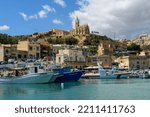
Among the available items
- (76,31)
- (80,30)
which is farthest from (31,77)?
(76,31)

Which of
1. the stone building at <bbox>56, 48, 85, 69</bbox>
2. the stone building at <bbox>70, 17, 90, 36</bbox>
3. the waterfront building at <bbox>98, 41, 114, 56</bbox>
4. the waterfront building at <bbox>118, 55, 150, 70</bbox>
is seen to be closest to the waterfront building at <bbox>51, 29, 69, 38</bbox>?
the stone building at <bbox>70, 17, 90, 36</bbox>

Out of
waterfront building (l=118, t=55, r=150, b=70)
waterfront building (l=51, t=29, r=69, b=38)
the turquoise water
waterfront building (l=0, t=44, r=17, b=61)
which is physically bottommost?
the turquoise water

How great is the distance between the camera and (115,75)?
61250 mm

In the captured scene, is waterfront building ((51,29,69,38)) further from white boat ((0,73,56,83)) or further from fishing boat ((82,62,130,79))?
white boat ((0,73,56,83))

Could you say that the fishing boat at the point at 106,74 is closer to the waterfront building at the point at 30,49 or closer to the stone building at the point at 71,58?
the stone building at the point at 71,58

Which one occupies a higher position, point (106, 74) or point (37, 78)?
point (37, 78)

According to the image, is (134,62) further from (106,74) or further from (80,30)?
(80,30)

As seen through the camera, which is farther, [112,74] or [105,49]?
[105,49]

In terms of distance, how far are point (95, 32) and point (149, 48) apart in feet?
57.6

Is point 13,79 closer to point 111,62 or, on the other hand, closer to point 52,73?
point 52,73

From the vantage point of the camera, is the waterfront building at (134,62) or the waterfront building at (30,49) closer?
the waterfront building at (30,49)

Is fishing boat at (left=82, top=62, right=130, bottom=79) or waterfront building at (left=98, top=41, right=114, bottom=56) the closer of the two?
fishing boat at (left=82, top=62, right=130, bottom=79)

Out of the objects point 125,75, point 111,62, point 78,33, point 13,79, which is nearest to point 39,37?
point 78,33

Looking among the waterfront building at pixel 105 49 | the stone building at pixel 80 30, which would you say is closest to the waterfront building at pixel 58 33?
the stone building at pixel 80 30
